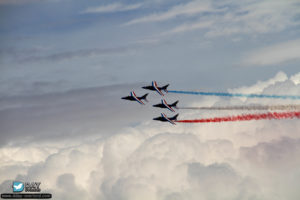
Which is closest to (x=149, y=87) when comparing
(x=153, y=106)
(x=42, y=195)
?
(x=153, y=106)

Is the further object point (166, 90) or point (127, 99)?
point (127, 99)

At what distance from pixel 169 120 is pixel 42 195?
200 feet

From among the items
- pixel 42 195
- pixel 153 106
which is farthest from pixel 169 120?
pixel 42 195

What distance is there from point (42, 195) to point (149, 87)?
62.4 m

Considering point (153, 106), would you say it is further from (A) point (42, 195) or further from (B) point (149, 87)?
(A) point (42, 195)

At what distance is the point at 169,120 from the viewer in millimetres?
197375

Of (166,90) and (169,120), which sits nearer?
(166,90)

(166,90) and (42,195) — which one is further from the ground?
(166,90)

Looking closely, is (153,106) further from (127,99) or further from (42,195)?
(42,195)

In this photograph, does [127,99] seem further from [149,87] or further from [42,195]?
[42,195]

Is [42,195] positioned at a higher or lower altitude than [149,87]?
lower

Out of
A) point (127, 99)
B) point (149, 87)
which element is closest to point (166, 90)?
point (149, 87)

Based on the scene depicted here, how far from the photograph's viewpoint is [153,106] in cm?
19100

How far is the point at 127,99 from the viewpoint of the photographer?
197000mm
